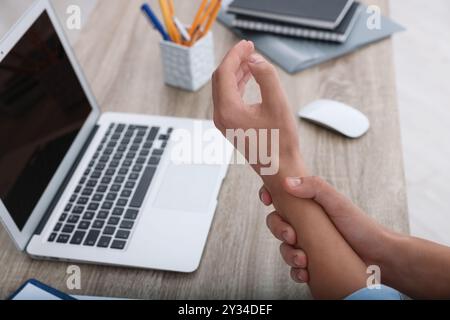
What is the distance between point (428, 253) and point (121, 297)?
16.8 inches

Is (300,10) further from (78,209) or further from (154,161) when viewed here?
(78,209)

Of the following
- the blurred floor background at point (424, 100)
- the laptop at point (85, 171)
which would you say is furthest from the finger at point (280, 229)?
the blurred floor background at point (424, 100)

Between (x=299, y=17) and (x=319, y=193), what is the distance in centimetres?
55

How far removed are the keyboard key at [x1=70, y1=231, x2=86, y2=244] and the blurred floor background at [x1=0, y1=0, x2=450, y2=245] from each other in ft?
2.09

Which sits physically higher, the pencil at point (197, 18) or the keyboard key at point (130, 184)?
the pencil at point (197, 18)

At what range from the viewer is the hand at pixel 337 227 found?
688 millimetres

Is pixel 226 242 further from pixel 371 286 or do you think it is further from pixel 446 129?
pixel 446 129

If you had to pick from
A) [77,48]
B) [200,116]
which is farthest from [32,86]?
[77,48]

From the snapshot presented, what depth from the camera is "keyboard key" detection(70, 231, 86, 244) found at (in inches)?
29.7

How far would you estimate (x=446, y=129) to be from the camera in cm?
182

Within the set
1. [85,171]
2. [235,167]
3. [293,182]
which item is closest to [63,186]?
[85,171]

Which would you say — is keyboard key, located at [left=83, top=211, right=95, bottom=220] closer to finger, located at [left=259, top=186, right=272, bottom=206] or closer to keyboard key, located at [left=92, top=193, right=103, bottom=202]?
keyboard key, located at [left=92, top=193, right=103, bottom=202]

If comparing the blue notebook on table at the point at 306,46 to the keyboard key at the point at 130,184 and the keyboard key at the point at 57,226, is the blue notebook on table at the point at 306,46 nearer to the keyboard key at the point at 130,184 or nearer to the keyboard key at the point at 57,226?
the keyboard key at the point at 130,184

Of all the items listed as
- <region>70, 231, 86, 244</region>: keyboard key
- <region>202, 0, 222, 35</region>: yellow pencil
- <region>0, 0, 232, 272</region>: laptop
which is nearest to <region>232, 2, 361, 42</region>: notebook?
<region>202, 0, 222, 35</region>: yellow pencil
